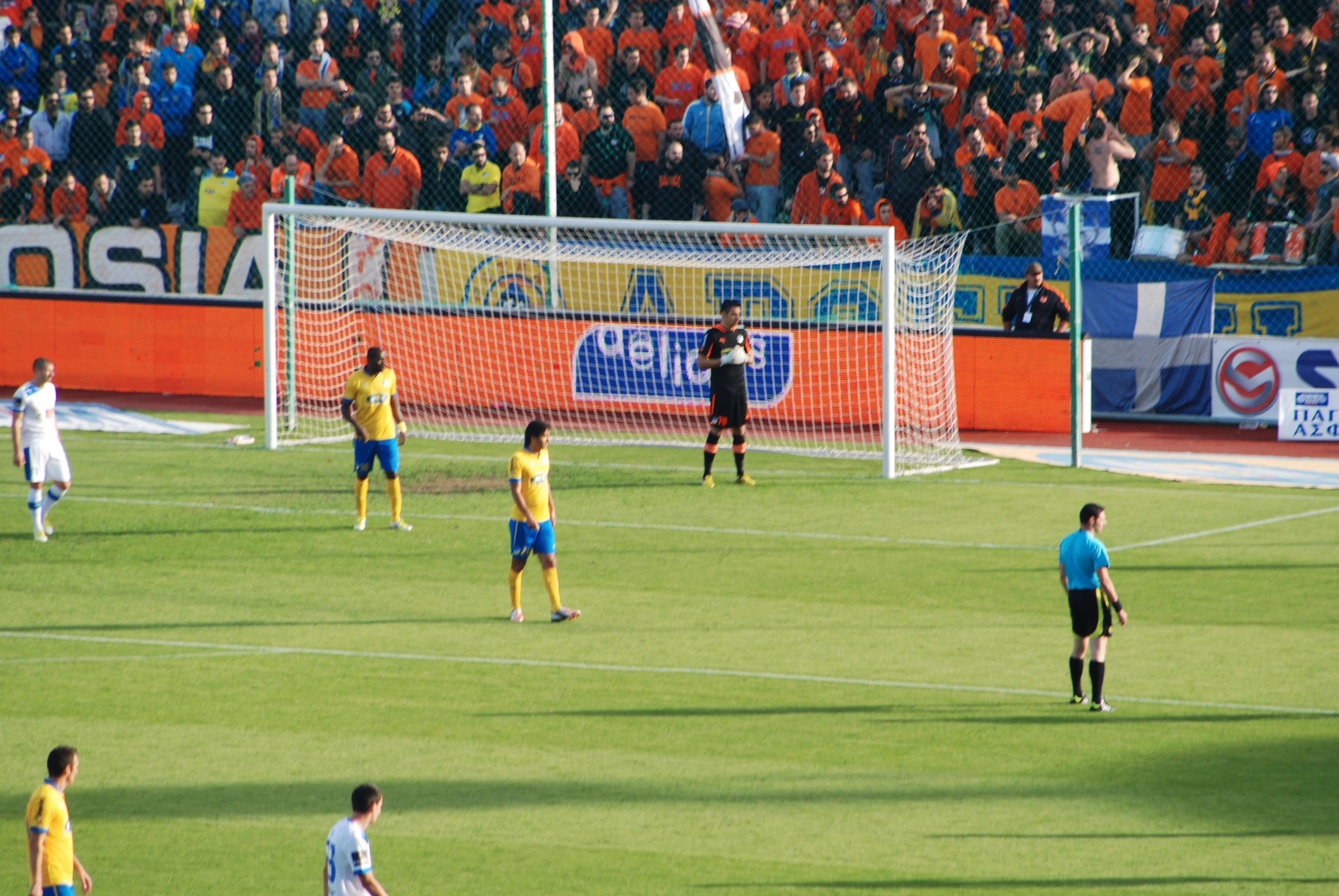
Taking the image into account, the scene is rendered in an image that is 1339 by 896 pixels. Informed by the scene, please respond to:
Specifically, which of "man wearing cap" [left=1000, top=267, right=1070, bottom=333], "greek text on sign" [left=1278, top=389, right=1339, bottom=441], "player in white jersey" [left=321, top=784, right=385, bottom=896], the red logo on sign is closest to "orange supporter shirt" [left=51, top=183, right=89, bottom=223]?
"man wearing cap" [left=1000, top=267, right=1070, bottom=333]

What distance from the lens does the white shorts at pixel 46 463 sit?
17109 mm

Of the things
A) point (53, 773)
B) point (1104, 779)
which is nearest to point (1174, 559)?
point (1104, 779)

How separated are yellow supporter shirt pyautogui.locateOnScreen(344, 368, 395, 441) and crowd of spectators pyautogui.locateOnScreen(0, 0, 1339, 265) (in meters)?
8.62

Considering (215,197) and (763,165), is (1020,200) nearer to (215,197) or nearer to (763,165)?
(763,165)

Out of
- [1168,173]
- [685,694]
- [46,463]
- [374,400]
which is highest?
[1168,173]

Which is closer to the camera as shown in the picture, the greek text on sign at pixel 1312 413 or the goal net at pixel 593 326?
the greek text on sign at pixel 1312 413

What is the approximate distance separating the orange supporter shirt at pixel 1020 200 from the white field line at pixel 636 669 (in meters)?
13.6

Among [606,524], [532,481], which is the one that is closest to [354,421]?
[606,524]

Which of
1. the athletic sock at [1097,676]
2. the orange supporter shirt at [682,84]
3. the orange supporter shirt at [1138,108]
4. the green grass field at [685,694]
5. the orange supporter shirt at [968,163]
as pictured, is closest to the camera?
the green grass field at [685,694]

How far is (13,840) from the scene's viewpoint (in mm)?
9531

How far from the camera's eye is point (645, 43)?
27859 millimetres

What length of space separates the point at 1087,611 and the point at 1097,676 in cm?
43

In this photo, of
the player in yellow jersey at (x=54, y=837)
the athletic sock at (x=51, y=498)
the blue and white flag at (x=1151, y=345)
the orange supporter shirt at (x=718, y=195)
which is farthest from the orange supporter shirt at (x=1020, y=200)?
the player in yellow jersey at (x=54, y=837)

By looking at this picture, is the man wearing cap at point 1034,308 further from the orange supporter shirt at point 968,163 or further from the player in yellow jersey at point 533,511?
the player in yellow jersey at point 533,511
